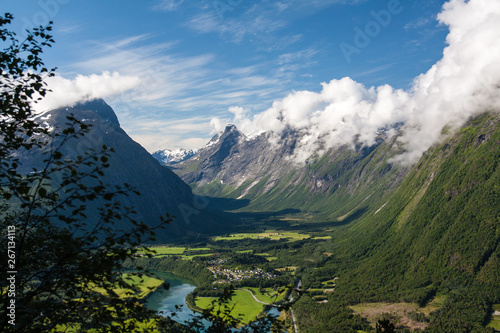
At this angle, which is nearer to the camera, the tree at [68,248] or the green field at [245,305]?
the tree at [68,248]

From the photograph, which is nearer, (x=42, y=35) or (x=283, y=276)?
(x=42, y=35)

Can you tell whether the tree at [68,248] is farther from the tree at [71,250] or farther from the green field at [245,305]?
the green field at [245,305]

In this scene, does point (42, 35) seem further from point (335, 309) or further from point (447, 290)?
point (447, 290)

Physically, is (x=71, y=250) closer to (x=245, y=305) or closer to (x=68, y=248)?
(x=68, y=248)

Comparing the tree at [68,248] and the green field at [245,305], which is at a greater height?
the tree at [68,248]

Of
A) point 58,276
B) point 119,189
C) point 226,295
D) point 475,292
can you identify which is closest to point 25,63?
point 119,189

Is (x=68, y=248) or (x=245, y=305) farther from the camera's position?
(x=245, y=305)

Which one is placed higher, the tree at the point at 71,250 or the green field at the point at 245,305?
the tree at the point at 71,250

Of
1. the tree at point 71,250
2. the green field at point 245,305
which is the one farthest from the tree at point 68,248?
the green field at point 245,305

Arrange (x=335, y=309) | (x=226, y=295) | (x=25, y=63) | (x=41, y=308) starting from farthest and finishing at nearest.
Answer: (x=335, y=309) < (x=226, y=295) < (x=25, y=63) < (x=41, y=308)

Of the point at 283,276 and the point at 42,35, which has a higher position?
the point at 42,35

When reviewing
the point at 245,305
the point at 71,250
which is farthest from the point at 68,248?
the point at 245,305
